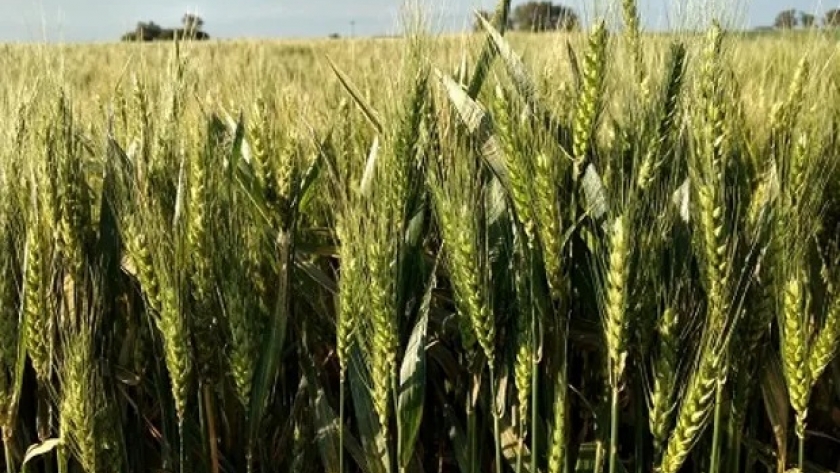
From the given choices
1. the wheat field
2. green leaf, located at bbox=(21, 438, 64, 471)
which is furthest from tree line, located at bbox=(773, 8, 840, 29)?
green leaf, located at bbox=(21, 438, 64, 471)

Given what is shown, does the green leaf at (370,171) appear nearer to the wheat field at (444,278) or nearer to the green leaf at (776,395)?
the wheat field at (444,278)

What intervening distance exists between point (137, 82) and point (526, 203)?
0.70 meters

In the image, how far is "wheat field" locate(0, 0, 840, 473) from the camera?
1.05 metres

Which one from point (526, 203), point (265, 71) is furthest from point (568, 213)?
point (265, 71)

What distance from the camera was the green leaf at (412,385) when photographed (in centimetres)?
113

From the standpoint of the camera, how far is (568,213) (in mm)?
1102

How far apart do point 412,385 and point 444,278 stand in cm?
26

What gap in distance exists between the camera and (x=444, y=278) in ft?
4.49

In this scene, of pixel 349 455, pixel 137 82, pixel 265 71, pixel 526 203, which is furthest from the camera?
pixel 265 71

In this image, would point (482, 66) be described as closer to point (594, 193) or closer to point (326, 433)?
point (594, 193)

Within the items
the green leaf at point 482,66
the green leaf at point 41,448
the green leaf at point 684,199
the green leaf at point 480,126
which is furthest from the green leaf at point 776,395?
the green leaf at point 41,448

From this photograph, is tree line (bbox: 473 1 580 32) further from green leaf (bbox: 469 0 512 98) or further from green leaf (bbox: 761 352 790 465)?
green leaf (bbox: 761 352 790 465)

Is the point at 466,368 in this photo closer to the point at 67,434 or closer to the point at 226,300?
the point at 226,300

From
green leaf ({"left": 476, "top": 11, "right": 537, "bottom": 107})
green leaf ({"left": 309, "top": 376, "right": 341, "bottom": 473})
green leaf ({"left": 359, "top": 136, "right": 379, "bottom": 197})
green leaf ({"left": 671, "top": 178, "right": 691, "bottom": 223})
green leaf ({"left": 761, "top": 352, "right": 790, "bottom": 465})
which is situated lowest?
green leaf ({"left": 309, "top": 376, "right": 341, "bottom": 473})
